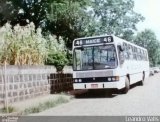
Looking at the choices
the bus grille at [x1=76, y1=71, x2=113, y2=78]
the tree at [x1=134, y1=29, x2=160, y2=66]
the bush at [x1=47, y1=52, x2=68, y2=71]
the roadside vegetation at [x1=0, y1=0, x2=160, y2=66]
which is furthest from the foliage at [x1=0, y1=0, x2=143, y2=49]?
the tree at [x1=134, y1=29, x2=160, y2=66]

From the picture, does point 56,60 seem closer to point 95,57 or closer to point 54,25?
point 95,57

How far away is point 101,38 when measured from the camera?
17.1m

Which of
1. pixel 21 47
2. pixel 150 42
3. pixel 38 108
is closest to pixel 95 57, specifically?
pixel 21 47

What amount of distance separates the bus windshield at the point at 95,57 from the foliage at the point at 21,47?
6.53ft

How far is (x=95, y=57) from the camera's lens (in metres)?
17.0

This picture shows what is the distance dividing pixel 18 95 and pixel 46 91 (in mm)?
3315

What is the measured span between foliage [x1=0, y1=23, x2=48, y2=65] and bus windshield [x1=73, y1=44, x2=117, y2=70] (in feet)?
6.53

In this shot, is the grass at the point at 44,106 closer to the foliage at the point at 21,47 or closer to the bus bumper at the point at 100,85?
the bus bumper at the point at 100,85

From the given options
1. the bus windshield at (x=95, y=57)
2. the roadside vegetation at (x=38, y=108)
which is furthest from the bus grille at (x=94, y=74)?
the roadside vegetation at (x=38, y=108)

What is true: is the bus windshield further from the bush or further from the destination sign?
the bush

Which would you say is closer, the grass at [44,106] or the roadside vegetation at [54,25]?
the grass at [44,106]

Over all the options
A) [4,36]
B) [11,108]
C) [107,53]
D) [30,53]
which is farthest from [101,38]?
[11,108]

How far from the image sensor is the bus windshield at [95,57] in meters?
16.7

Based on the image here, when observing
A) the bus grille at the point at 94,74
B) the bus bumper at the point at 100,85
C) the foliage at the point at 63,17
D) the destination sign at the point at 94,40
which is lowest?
the bus bumper at the point at 100,85
